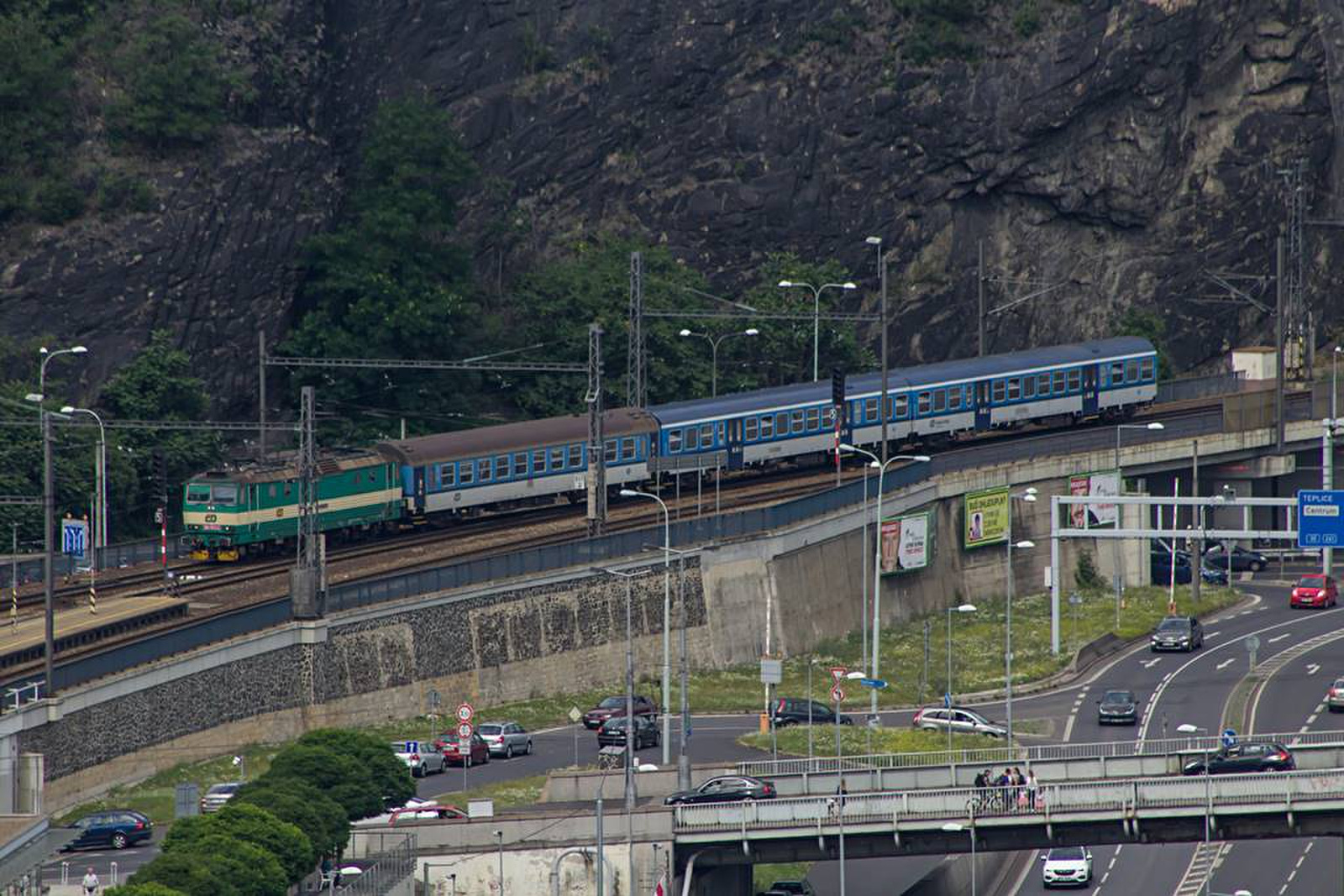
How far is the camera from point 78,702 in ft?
251

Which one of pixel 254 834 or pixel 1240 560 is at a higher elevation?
pixel 1240 560

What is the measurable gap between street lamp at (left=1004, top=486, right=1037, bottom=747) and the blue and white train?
5.30 m

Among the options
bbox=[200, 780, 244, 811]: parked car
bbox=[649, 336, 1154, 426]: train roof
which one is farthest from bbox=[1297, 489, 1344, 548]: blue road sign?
bbox=[200, 780, 244, 811]: parked car

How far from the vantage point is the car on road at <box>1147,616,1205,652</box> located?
10512cm

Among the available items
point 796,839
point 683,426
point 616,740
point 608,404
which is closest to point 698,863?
point 796,839

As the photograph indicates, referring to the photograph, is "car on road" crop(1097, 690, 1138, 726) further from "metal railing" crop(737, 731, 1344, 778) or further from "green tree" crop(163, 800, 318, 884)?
"green tree" crop(163, 800, 318, 884)

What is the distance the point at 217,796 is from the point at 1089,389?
56.8 meters

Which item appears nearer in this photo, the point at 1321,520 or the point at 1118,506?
the point at 1321,520

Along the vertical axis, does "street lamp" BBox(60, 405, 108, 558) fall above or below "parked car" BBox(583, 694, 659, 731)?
above

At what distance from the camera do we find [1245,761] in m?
74.7

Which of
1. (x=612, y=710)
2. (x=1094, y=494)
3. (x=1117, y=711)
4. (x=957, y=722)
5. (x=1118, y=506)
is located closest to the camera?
(x=957, y=722)

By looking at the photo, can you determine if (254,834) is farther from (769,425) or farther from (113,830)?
(769,425)

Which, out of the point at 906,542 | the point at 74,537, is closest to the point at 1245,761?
the point at 906,542

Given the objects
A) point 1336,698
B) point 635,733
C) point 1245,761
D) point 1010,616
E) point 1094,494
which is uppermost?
point 1094,494
